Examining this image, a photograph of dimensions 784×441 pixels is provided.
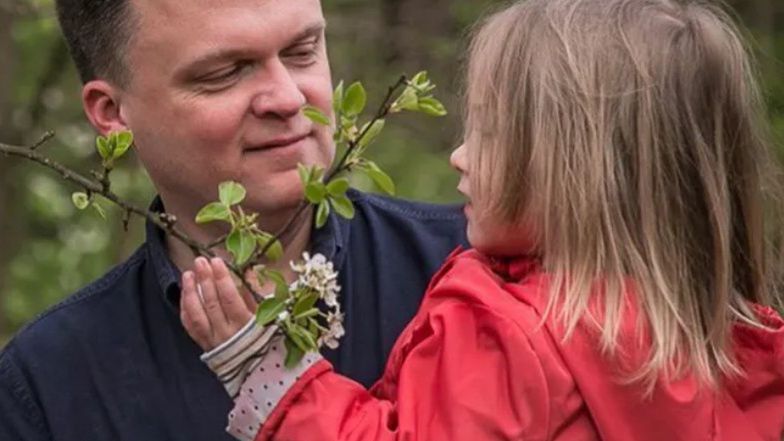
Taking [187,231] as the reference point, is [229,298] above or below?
above

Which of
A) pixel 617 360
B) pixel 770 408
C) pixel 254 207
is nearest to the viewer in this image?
pixel 617 360

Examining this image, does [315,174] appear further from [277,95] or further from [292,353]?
[277,95]

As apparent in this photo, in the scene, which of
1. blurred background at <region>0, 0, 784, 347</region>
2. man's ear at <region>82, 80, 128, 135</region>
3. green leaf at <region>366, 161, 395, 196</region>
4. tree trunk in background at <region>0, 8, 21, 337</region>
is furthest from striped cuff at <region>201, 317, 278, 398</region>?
tree trunk in background at <region>0, 8, 21, 337</region>

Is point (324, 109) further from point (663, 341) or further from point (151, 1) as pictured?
point (663, 341)

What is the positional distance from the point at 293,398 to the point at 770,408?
689 mm

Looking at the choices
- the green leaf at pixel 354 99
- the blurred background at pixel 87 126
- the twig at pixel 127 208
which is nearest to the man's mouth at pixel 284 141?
the twig at pixel 127 208

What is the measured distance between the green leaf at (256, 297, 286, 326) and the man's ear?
2.74 ft

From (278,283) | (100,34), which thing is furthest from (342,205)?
(100,34)

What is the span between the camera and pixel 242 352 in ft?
9.41

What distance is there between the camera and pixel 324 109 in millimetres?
3281

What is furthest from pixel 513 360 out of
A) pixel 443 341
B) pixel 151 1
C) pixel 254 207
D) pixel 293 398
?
pixel 151 1

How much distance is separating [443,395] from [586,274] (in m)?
0.26

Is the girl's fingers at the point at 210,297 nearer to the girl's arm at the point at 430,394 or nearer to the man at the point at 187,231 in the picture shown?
the girl's arm at the point at 430,394

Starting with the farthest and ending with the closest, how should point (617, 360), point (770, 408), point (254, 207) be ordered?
point (254, 207)
point (770, 408)
point (617, 360)
